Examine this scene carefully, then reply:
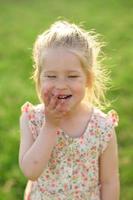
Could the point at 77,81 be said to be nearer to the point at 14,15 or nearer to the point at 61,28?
the point at 61,28

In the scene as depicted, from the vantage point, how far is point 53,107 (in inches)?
114

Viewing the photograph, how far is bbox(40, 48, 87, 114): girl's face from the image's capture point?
2.97 metres

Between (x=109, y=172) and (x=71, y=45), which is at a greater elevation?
(x=71, y=45)

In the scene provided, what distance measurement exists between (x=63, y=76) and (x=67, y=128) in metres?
0.33

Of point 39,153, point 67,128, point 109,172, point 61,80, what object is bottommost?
point 109,172

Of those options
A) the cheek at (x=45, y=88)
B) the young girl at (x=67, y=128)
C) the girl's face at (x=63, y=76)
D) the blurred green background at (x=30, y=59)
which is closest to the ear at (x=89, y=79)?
the young girl at (x=67, y=128)

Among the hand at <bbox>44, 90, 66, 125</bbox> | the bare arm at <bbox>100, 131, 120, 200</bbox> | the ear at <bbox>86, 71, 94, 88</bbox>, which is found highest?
the ear at <bbox>86, 71, 94, 88</bbox>

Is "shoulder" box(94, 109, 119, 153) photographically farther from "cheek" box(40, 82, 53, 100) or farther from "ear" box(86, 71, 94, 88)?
"cheek" box(40, 82, 53, 100)

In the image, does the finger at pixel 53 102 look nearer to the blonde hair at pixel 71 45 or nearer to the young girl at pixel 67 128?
the young girl at pixel 67 128

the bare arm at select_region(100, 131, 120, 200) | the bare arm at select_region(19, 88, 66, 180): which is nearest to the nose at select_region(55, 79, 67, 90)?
the bare arm at select_region(19, 88, 66, 180)

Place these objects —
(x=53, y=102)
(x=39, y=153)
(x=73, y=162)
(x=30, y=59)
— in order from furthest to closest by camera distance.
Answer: (x=30, y=59)
(x=73, y=162)
(x=39, y=153)
(x=53, y=102)

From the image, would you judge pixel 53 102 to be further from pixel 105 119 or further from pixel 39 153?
pixel 105 119

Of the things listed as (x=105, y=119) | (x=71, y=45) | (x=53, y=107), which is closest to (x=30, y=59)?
Result: (x=105, y=119)

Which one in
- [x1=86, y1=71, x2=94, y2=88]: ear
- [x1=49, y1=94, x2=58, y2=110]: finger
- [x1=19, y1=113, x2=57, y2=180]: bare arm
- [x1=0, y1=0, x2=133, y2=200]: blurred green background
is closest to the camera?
[x1=49, y1=94, x2=58, y2=110]: finger
